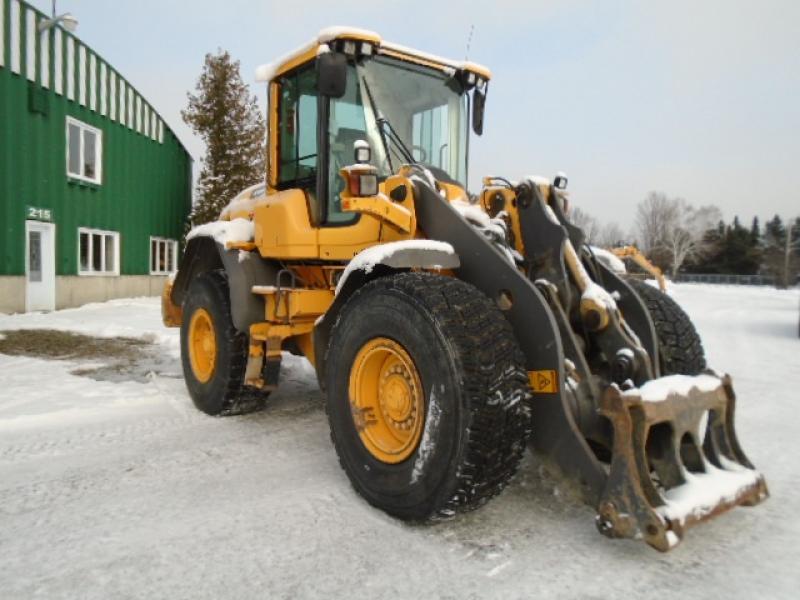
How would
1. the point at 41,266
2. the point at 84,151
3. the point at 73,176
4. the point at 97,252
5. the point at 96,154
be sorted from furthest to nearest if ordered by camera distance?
the point at 97,252
the point at 96,154
the point at 84,151
the point at 73,176
the point at 41,266

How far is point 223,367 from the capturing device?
16.6 ft

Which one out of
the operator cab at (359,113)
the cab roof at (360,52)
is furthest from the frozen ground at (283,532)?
the cab roof at (360,52)

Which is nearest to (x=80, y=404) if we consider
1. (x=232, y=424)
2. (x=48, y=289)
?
(x=232, y=424)

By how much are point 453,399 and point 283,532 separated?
1.05 m

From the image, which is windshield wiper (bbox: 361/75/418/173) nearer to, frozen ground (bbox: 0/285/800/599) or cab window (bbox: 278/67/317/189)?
cab window (bbox: 278/67/317/189)

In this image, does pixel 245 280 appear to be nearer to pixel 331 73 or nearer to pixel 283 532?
pixel 331 73

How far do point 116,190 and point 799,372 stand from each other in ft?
52.5

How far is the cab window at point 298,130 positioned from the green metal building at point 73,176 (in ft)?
33.7

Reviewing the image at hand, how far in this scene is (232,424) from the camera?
4914mm

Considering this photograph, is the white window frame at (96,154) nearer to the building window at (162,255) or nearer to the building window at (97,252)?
the building window at (97,252)

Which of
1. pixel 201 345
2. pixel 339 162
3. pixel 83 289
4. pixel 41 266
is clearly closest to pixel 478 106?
pixel 339 162

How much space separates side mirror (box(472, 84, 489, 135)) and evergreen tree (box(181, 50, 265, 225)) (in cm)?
1602

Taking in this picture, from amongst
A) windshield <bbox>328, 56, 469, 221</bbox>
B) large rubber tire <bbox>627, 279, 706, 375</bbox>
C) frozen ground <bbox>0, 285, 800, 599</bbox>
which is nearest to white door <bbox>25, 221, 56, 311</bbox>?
frozen ground <bbox>0, 285, 800, 599</bbox>

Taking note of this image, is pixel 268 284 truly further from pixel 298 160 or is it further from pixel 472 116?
pixel 472 116
